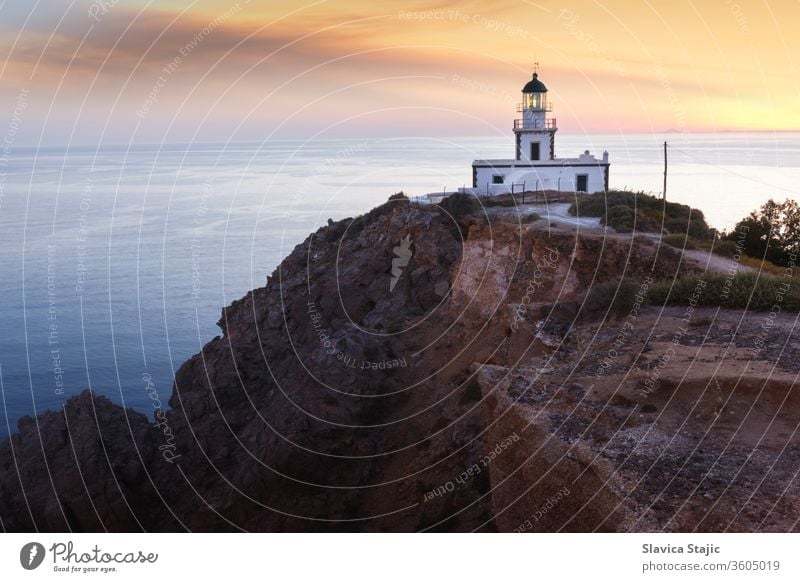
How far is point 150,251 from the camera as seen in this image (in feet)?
191

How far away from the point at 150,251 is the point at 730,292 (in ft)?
151

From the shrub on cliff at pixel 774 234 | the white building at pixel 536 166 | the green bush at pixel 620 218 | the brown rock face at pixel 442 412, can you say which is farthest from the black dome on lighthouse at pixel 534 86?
the shrub on cliff at pixel 774 234

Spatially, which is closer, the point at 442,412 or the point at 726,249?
the point at 442,412

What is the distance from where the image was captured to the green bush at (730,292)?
20469 mm

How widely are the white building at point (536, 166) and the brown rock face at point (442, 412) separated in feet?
26.0

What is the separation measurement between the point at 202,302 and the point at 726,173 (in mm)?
68478

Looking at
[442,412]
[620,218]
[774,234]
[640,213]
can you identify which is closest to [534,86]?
[640,213]

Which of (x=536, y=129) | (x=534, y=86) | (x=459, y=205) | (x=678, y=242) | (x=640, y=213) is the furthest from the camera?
(x=534, y=86)

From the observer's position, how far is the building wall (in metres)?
42.0

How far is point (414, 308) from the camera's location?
30906 mm

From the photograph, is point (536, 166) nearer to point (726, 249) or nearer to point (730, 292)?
point (726, 249)

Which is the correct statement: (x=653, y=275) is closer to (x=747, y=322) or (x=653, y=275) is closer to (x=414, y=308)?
(x=747, y=322)

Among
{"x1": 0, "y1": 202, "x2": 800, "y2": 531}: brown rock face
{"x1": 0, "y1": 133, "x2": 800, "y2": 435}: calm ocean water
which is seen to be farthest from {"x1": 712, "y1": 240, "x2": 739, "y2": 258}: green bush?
{"x1": 0, "y1": 133, "x2": 800, "y2": 435}: calm ocean water
